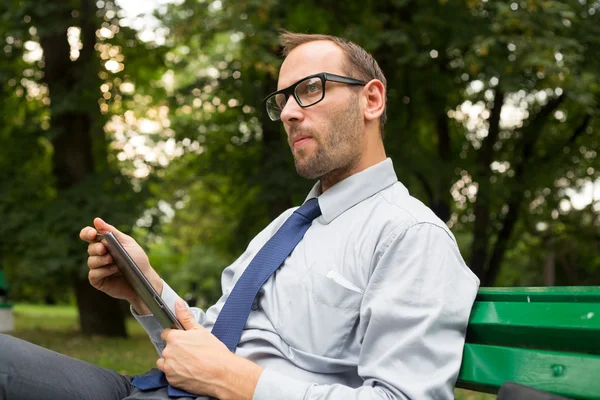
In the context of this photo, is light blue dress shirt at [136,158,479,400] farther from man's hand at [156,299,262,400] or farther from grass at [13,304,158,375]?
grass at [13,304,158,375]

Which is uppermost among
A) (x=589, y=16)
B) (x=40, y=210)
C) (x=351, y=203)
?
(x=589, y=16)

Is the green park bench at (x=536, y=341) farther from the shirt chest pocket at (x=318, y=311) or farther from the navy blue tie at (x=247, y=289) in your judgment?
the navy blue tie at (x=247, y=289)

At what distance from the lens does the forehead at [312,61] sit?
2494 millimetres

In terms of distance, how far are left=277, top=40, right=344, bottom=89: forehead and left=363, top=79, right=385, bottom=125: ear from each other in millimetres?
113

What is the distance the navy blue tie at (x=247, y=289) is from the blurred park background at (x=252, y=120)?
276 inches

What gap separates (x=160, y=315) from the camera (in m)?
2.22

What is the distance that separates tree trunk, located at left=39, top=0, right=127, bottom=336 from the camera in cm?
1191

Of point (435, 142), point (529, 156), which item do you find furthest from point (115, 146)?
point (529, 156)

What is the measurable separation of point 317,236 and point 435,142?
13.4m

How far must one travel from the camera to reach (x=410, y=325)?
1927 mm

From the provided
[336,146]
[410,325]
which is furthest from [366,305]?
[336,146]

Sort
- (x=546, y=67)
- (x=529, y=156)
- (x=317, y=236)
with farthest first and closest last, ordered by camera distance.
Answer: (x=529, y=156) < (x=546, y=67) < (x=317, y=236)

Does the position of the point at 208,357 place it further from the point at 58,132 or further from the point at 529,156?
the point at 529,156

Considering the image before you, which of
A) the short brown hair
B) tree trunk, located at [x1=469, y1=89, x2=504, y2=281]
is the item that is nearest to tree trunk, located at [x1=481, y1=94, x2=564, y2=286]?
tree trunk, located at [x1=469, y1=89, x2=504, y2=281]
